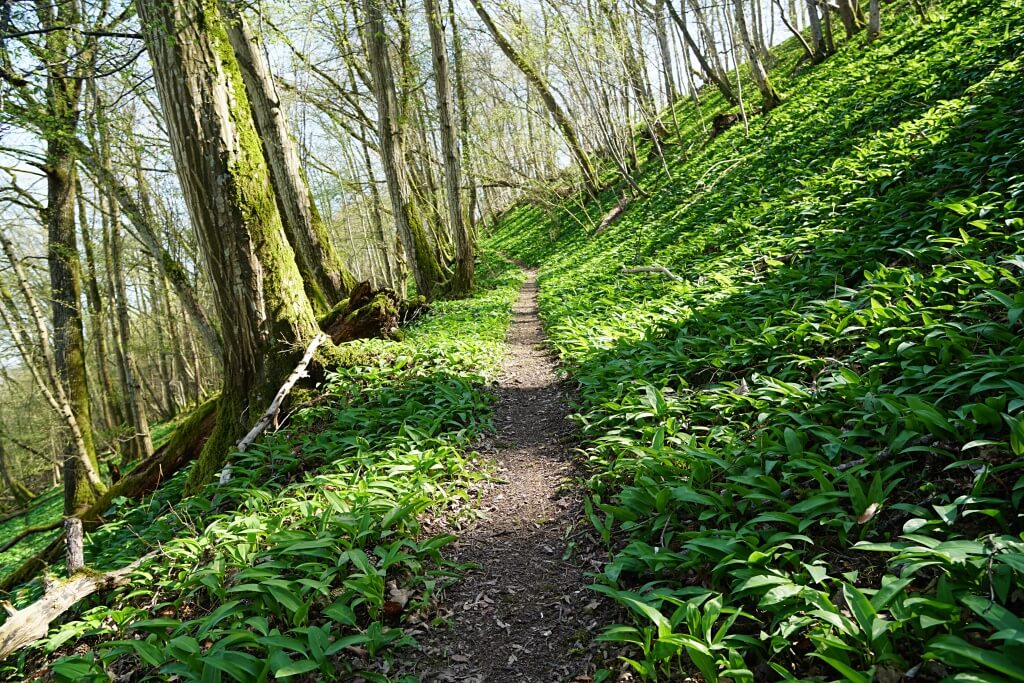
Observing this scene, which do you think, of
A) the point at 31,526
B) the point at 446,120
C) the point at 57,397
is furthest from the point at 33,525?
the point at 446,120

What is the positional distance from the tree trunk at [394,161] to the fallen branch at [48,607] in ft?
29.1

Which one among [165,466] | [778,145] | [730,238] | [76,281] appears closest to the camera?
[165,466]

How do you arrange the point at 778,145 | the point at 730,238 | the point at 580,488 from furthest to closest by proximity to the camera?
the point at 778,145
the point at 730,238
the point at 580,488

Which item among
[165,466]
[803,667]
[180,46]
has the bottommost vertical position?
[803,667]

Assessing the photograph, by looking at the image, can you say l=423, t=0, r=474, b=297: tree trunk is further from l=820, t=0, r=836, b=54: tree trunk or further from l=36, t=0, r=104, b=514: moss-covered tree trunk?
l=820, t=0, r=836, b=54: tree trunk

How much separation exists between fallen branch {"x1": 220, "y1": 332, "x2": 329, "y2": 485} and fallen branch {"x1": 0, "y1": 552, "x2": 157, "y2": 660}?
1.30 m

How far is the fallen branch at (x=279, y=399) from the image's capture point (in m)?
4.39

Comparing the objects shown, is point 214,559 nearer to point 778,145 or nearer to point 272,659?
point 272,659

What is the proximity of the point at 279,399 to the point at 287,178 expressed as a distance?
153 inches

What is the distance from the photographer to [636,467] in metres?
3.04

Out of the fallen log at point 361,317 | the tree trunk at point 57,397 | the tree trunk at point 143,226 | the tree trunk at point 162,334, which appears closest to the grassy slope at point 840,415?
the fallen log at point 361,317

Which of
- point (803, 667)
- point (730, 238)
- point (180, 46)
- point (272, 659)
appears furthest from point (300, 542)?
point (730, 238)

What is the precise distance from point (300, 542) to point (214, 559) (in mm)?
541

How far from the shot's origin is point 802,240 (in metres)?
5.63
